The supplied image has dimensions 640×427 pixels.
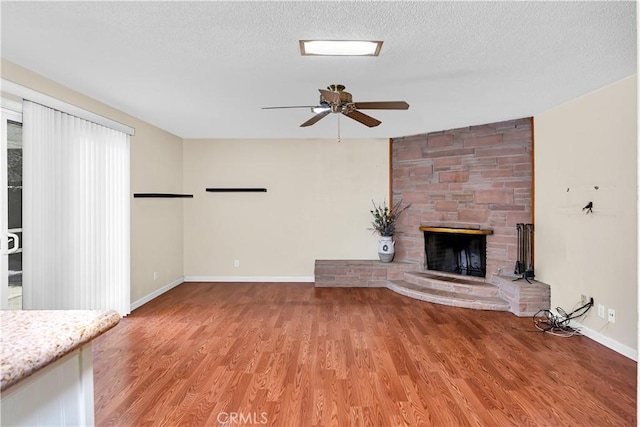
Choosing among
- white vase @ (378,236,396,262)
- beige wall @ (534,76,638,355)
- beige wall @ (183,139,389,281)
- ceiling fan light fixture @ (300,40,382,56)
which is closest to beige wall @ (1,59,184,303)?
beige wall @ (183,139,389,281)

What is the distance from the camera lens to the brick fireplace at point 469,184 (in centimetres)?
435

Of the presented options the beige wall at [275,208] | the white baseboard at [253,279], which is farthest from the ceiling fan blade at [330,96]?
the white baseboard at [253,279]

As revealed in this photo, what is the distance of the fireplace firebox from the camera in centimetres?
475

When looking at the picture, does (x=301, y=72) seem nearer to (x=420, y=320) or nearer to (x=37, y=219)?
(x=37, y=219)

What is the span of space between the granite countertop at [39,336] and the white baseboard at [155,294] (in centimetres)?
361

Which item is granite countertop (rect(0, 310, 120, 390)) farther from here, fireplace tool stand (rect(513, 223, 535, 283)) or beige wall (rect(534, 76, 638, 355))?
fireplace tool stand (rect(513, 223, 535, 283))

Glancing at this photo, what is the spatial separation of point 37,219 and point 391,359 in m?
3.25

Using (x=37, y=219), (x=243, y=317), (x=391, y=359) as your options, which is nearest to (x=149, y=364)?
(x=243, y=317)

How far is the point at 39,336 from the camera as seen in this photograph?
0.85 metres

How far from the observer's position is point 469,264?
492 cm

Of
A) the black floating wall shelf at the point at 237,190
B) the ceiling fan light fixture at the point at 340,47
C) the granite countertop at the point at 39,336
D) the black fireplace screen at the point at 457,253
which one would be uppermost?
the ceiling fan light fixture at the point at 340,47

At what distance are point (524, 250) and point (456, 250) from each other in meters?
0.97

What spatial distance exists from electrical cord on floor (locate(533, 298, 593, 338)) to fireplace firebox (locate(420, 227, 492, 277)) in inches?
39.3

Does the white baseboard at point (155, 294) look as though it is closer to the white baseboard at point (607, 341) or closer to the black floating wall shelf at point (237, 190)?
the black floating wall shelf at point (237, 190)
